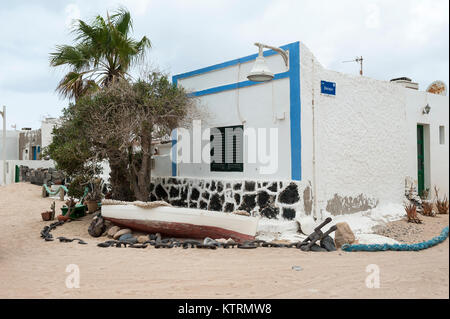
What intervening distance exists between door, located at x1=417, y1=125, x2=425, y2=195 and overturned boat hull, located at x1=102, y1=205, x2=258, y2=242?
24.9ft

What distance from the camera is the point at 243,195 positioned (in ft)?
34.9

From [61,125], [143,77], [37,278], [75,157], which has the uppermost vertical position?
[143,77]

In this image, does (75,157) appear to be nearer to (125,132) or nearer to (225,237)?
(125,132)

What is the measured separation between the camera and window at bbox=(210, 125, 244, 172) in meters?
11.0

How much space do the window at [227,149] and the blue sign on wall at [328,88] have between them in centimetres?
232

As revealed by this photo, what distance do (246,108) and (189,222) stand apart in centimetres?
356

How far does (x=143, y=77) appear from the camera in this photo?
36.0 feet

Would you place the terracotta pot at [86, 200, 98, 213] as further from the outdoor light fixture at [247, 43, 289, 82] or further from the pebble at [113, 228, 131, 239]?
the outdoor light fixture at [247, 43, 289, 82]

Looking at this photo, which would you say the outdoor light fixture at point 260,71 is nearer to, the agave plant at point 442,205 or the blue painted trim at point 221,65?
the blue painted trim at point 221,65

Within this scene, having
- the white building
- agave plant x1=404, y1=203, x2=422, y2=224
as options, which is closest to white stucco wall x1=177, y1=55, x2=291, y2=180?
the white building

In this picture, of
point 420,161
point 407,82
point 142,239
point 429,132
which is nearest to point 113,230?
point 142,239

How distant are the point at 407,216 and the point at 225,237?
6.00m
